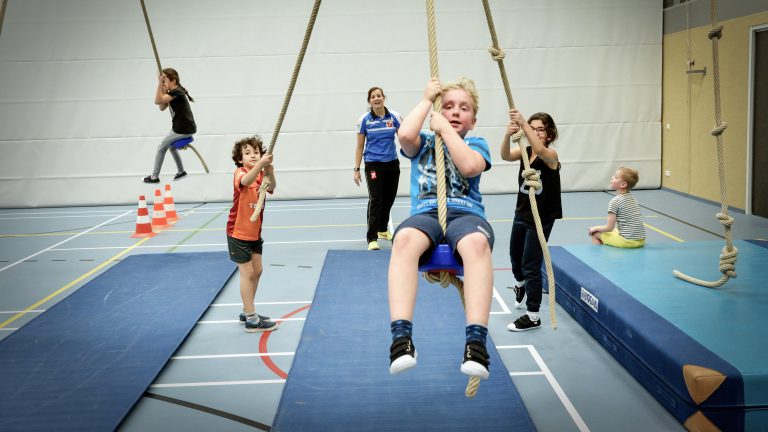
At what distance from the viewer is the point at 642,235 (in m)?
5.82

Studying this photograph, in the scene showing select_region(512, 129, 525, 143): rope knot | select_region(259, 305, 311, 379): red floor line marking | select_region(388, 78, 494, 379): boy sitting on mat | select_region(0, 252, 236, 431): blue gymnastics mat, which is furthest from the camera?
select_region(259, 305, 311, 379): red floor line marking

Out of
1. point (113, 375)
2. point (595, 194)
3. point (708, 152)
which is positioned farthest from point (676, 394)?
point (595, 194)

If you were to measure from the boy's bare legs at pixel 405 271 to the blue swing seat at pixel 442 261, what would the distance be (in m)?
0.06

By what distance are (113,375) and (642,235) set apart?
424cm

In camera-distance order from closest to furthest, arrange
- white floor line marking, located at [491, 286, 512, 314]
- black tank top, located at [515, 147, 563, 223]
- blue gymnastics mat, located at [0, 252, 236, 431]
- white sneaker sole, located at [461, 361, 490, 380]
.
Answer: white sneaker sole, located at [461, 361, 490, 380], blue gymnastics mat, located at [0, 252, 236, 431], black tank top, located at [515, 147, 563, 223], white floor line marking, located at [491, 286, 512, 314]

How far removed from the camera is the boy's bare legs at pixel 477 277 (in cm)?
267

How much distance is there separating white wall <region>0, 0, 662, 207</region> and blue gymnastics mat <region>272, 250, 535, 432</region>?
6.15 m

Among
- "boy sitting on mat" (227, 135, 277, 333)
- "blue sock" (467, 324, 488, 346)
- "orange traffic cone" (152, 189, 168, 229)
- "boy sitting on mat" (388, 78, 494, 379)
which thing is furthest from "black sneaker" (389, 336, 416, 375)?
"orange traffic cone" (152, 189, 168, 229)

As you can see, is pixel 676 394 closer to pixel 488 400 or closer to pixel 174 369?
pixel 488 400

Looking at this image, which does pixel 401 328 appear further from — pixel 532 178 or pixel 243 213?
pixel 243 213

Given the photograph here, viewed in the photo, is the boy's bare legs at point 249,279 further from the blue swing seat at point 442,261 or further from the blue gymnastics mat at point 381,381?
the blue swing seat at point 442,261

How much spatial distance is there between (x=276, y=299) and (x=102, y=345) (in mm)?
Result: 1509

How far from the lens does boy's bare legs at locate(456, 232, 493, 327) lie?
267cm

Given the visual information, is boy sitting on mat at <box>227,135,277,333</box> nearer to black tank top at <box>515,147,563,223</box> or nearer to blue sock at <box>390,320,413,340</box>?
black tank top at <box>515,147,563,223</box>
